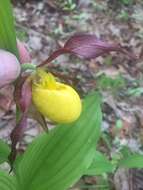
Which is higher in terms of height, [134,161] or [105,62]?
[134,161]

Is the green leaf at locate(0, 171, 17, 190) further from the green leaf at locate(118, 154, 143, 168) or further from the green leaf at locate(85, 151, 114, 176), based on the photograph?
the green leaf at locate(118, 154, 143, 168)

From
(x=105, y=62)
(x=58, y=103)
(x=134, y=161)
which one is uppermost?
(x=58, y=103)

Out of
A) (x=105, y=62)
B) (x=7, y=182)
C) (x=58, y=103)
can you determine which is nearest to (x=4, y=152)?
(x=7, y=182)

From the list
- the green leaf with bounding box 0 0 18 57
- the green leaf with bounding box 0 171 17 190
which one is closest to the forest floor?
the green leaf with bounding box 0 171 17 190

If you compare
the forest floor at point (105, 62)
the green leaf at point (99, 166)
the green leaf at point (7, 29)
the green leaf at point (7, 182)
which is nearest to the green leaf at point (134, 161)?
the green leaf at point (99, 166)

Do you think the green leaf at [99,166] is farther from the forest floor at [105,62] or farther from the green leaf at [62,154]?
the forest floor at [105,62]

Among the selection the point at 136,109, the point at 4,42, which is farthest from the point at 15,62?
the point at 136,109

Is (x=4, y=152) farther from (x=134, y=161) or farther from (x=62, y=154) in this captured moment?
(x=134, y=161)
